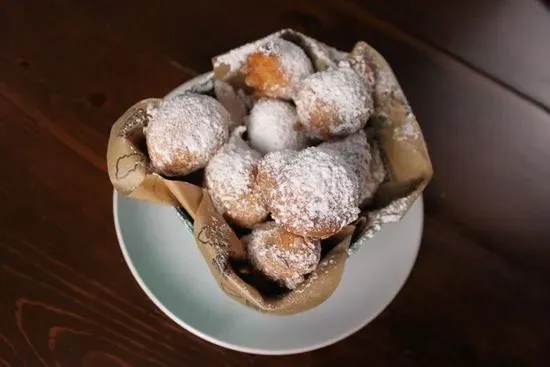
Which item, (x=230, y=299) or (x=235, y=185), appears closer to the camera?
(x=235, y=185)

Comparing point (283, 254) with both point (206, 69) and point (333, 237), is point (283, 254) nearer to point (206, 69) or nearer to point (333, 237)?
point (333, 237)

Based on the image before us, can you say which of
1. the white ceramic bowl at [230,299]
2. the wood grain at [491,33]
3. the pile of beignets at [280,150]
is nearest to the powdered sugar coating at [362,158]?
the pile of beignets at [280,150]

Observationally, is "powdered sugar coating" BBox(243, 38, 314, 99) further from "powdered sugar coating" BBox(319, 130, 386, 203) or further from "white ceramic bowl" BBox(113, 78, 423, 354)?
"white ceramic bowl" BBox(113, 78, 423, 354)

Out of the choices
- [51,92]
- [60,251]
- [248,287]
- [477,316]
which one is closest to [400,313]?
[477,316]

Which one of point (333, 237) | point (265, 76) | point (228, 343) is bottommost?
point (228, 343)

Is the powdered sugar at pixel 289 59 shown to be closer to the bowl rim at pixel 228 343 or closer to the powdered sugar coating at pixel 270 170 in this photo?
the powdered sugar coating at pixel 270 170

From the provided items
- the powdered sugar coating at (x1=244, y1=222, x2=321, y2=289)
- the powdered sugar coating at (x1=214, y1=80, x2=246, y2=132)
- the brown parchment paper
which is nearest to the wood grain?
the brown parchment paper

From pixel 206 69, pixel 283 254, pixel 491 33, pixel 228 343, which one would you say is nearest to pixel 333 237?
pixel 283 254
